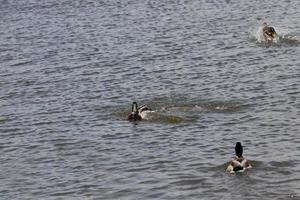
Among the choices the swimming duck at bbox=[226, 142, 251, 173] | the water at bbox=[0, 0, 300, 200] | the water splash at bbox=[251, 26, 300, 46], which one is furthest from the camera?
the water splash at bbox=[251, 26, 300, 46]

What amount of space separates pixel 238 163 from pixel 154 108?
11051 mm

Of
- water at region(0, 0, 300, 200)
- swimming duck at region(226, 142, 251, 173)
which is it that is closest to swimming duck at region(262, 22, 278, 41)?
water at region(0, 0, 300, 200)

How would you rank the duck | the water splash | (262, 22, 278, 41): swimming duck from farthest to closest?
(262, 22, 278, 41): swimming duck < the water splash < the duck

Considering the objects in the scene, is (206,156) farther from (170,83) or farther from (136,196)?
(170,83)

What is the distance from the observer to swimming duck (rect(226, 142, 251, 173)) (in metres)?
27.9

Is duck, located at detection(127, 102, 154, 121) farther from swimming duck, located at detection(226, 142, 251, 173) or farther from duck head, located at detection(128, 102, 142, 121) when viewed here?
swimming duck, located at detection(226, 142, 251, 173)

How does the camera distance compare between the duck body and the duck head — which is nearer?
the duck body

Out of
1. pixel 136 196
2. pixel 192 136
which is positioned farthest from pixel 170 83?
pixel 136 196

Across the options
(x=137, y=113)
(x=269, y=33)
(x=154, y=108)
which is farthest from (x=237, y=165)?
(x=269, y=33)

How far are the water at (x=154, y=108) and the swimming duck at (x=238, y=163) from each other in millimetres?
313

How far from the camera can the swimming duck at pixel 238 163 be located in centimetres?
2786

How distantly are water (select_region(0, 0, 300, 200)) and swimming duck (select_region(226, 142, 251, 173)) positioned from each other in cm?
31

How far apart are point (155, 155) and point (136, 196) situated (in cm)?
432

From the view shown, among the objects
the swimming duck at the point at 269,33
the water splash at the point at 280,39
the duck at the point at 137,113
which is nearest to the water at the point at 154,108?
the water splash at the point at 280,39
